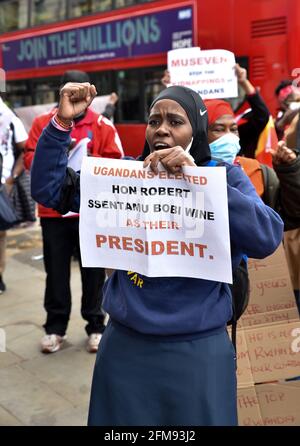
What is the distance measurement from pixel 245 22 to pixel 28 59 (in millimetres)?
4933

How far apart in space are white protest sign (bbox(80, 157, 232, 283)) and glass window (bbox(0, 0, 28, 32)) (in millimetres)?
9329

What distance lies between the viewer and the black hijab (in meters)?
1.75

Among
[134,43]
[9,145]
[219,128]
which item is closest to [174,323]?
[219,128]

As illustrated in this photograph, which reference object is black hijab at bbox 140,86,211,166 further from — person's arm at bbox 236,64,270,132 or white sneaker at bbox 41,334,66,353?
white sneaker at bbox 41,334,66,353

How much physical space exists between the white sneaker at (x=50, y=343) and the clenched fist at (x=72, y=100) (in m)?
2.37

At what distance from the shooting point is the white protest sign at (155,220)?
161 centimetres

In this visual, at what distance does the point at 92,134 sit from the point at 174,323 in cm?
231

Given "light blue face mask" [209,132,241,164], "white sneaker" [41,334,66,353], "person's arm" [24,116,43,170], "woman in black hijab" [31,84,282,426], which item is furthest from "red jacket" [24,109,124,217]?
"woman in black hijab" [31,84,282,426]

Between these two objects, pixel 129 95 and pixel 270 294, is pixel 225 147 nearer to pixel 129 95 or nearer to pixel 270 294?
pixel 270 294

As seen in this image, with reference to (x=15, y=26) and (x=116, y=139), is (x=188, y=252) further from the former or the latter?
(x=15, y=26)

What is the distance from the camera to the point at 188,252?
5.47ft

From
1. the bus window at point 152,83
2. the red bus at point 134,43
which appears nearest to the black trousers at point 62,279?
the red bus at point 134,43

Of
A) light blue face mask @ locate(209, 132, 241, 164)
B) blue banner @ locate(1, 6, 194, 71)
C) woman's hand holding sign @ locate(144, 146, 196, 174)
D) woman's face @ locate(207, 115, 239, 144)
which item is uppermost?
blue banner @ locate(1, 6, 194, 71)
